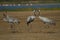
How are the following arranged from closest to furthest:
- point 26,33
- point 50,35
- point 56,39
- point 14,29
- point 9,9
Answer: point 56,39, point 50,35, point 26,33, point 14,29, point 9,9

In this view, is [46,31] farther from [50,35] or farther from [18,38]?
[18,38]

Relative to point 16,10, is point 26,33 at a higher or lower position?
higher

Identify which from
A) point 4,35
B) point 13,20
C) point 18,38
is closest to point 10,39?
point 18,38

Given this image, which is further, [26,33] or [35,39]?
[26,33]

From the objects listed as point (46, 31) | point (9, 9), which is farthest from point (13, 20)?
point (9, 9)

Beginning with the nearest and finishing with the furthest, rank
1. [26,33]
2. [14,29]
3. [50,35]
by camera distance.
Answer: [50,35]
[26,33]
[14,29]

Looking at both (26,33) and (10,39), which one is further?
(26,33)

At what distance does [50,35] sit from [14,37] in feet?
5.26

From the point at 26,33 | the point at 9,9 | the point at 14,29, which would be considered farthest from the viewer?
the point at 9,9

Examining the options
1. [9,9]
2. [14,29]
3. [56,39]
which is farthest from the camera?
[9,9]

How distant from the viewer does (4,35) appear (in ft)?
43.4

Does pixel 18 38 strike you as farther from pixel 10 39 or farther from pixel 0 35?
pixel 0 35

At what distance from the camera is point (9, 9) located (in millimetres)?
27891

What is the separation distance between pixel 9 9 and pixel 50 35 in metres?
15.6
